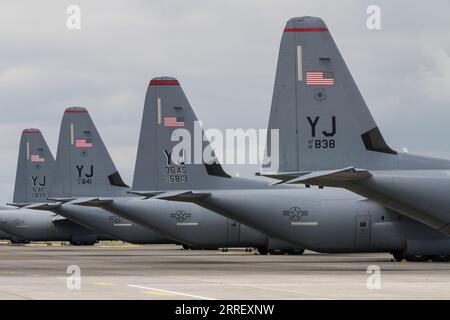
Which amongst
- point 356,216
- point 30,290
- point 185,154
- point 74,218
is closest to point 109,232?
point 74,218

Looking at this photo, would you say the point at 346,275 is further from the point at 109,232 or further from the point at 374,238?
the point at 109,232

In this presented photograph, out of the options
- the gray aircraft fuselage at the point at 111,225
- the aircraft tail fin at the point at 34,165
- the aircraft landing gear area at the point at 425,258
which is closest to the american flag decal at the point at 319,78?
the aircraft landing gear area at the point at 425,258

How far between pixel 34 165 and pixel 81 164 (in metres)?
22.7

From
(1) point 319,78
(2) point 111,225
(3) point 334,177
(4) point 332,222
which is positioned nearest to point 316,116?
(1) point 319,78

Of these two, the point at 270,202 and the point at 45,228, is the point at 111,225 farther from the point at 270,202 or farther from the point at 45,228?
the point at 270,202

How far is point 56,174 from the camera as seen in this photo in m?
73.8

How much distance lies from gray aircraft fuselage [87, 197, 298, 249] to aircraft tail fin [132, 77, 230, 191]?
9.31ft

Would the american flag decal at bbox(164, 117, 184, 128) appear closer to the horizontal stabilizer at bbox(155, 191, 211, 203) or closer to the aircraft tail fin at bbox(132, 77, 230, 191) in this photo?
the aircraft tail fin at bbox(132, 77, 230, 191)

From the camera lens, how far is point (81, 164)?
242 feet

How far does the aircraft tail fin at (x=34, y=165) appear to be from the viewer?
9488 centimetres

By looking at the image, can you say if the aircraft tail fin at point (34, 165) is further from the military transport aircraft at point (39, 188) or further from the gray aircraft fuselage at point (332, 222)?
the gray aircraft fuselage at point (332, 222)

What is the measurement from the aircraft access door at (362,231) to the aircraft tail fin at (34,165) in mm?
52058

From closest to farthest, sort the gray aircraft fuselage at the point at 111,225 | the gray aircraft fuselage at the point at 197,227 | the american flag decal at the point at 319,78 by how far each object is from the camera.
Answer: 1. the american flag decal at the point at 319,78
2. the gray aircraft fuselage at the point at 197,227
3. the gray aircraft fuselage at the point at 111,225
